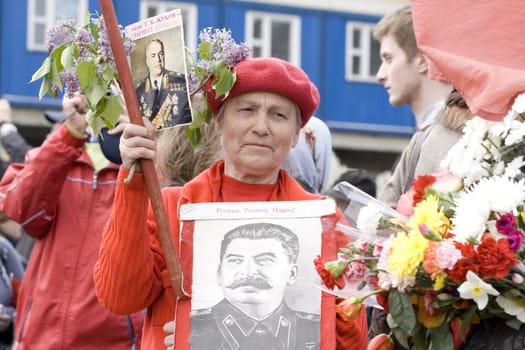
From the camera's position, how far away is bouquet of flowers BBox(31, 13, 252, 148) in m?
3.43

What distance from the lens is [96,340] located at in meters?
5.03

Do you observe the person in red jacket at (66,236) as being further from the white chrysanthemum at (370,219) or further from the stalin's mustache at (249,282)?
the white chrysanthemum at (370,219)

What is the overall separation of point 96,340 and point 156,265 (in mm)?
1538

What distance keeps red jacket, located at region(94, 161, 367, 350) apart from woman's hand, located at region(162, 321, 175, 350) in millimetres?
34

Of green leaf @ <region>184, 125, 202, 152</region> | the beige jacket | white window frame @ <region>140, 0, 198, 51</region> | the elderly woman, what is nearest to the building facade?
white window frame @ <region>140, 0, 198, 51</region>

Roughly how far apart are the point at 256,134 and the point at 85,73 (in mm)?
583

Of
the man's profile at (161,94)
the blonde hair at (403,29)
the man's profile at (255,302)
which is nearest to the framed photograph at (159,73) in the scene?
the man's profile at (161,94)

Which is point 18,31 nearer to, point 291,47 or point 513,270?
point 291,47

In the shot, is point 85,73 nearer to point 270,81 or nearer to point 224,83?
point 224,83

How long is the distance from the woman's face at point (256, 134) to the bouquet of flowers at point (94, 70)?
10cm

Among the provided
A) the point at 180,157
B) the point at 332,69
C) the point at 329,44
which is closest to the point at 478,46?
the point at 180,157

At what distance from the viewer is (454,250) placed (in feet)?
9.81

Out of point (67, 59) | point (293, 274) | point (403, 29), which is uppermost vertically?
point (403, 29)

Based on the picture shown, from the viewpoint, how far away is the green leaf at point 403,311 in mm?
3119
